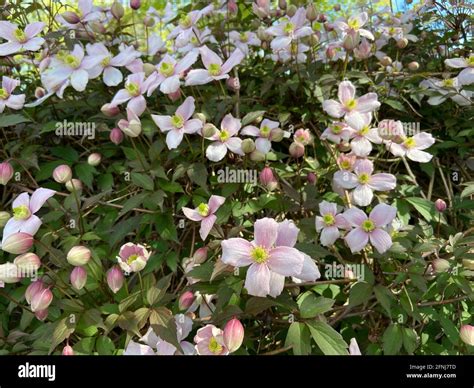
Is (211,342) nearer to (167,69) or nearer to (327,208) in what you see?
(327,208)

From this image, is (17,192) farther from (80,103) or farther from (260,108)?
(260,108)

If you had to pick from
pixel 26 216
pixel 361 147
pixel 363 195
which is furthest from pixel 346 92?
pixel 26 216

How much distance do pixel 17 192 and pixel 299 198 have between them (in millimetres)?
644

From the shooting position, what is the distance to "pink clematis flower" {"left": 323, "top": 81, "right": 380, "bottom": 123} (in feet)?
3.46

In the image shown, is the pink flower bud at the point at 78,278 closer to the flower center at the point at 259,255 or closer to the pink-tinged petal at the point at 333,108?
the flower center at the point at 259,255

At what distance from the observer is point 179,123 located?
0.99 m

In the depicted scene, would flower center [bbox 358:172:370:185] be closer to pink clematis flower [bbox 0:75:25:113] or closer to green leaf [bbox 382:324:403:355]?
green leaf [bbox 382:324:403:355]

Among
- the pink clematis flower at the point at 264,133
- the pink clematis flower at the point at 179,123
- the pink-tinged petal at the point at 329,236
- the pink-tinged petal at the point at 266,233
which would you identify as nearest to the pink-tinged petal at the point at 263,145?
the pink clematis flower at the point at 264,133

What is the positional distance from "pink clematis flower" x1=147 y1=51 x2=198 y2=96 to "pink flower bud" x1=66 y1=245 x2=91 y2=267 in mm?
401

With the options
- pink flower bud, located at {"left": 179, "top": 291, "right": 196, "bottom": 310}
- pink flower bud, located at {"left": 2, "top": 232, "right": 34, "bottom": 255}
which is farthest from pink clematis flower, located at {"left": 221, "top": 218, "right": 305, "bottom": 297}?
pink flower bud, located at {"left": 2, "top": 232, "right": 34, "bottom": 255}

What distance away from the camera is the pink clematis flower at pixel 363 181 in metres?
0.94

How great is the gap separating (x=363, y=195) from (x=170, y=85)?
45cm

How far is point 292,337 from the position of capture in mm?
697
